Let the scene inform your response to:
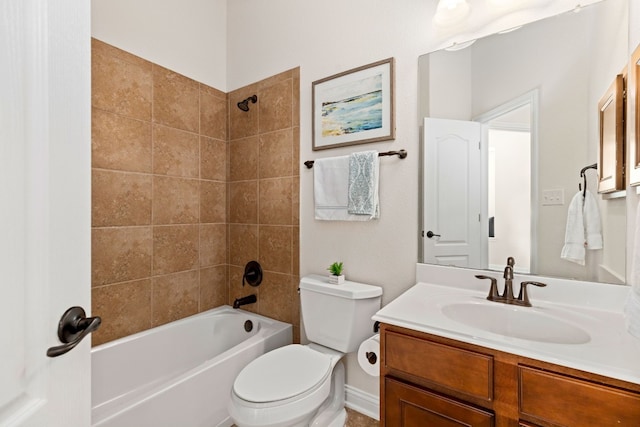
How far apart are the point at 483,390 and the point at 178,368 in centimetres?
183

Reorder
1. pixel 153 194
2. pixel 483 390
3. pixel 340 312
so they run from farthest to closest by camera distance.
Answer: pixel 153 194
pixel 340 312
pixel 483 390

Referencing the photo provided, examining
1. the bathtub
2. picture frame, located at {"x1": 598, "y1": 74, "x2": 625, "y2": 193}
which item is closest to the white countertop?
picture frame, located at {"x1": 598, "y1": 74, "x2": 625, "y2": 193}

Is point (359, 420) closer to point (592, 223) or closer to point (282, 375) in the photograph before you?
point (282, 375)

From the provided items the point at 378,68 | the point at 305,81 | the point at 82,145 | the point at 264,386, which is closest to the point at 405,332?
the point at 264,386

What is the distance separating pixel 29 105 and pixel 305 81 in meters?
1.66

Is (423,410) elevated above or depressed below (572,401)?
below

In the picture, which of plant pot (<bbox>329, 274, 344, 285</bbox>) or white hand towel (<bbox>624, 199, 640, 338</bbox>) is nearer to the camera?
white hand towel (<bbox>624, 199, 640, 338</bbox>)

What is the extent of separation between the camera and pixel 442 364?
0.97 m

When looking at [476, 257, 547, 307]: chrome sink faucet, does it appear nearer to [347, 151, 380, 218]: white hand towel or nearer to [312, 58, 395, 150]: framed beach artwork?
[347, 151, 380, 218]: white hand towel

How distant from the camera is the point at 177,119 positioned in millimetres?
2051

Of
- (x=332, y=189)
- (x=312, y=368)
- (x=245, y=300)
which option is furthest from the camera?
(x=245, y=300)

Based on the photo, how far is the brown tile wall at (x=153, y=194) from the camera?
1.69 metres

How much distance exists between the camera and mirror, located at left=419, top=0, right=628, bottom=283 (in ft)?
3.84

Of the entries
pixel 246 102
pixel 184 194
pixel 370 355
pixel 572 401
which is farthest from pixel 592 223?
pixel 184 194
